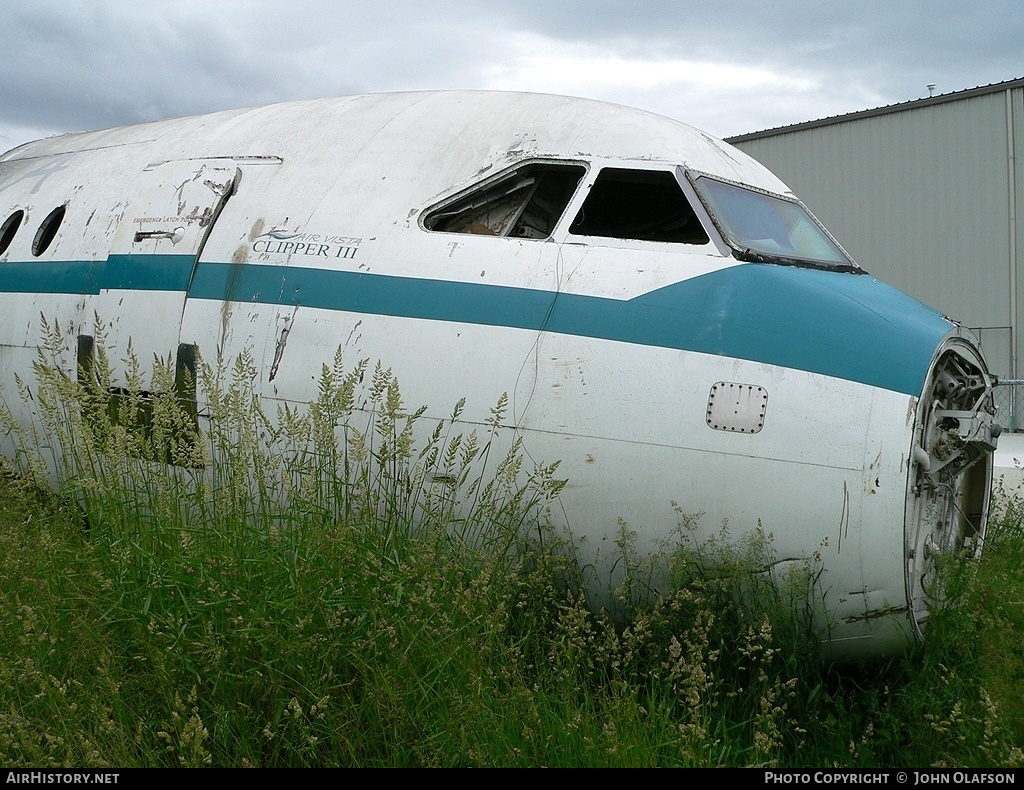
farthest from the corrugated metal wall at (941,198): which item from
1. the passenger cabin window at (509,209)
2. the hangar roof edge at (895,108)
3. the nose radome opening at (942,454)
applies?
the passenger cabin window at (509,209)

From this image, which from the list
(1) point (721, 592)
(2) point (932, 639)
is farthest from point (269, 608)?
(2) point (932, 639)

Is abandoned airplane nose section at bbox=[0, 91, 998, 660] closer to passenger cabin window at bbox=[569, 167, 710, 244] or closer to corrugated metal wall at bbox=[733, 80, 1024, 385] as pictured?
passenger cabin window at bbox=[569, 167, 710, 244]

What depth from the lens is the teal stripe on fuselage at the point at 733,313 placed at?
365cm

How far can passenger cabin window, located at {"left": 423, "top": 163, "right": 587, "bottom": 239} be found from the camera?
4.56 metres

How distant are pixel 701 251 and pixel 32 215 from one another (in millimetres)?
4811

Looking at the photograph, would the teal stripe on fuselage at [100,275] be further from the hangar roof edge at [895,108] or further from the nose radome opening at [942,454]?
the hangar roof edge at [895,108]

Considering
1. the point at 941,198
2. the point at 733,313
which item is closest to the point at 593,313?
the point at 733,313

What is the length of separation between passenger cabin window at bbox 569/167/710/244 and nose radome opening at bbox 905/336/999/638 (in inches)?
48.3

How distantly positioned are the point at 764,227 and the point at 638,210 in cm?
81

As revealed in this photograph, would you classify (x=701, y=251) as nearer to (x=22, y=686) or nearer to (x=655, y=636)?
(x=655, y=636)

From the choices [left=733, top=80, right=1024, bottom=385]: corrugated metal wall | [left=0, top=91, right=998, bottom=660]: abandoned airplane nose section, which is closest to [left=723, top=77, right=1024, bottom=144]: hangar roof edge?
[left=733, top=80, right=1024, bottom=385]: corrugated metal wall

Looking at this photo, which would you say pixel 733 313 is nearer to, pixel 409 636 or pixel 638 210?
pixel 638 210

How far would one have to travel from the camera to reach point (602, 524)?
3.84m
